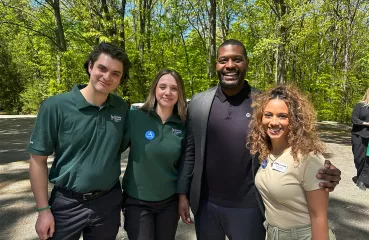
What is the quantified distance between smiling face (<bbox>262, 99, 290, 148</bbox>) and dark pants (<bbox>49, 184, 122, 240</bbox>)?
1370 millimetres

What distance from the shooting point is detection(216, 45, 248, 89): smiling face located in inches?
92.8

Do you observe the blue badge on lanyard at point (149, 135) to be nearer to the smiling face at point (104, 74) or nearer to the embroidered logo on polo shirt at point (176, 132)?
the embroidered logo on polo shirt at point (176, 132)

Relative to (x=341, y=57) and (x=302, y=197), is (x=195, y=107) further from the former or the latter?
(x=341, y=57)

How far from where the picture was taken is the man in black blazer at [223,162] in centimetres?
222

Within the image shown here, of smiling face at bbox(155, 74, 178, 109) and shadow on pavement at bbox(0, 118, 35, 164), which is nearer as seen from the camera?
smiling face at bbox(155, 74, 178, 109)

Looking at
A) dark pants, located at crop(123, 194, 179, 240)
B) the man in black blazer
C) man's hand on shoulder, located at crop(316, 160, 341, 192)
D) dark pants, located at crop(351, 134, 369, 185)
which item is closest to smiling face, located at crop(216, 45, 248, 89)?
the man in black blazer

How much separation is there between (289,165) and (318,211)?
1.05 ft

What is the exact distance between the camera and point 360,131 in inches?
229

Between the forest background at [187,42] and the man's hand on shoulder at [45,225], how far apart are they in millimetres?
9216

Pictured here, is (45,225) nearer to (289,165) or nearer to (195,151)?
(195,151)

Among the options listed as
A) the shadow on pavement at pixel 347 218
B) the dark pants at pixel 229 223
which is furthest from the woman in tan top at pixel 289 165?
the shadow on pavement at pixel 347 218

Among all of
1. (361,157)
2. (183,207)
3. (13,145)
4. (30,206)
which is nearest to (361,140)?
(361,157)

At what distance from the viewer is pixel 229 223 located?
88.6 inches

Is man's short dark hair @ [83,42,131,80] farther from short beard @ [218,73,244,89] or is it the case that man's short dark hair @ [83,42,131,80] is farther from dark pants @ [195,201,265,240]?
dark pants @ [195,201,265,240]
